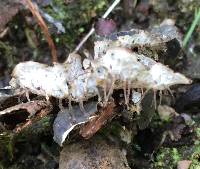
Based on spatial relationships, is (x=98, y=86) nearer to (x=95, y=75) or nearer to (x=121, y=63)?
(x=95, y=75)

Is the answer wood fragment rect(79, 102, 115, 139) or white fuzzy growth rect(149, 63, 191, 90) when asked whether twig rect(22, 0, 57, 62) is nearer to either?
wood fragment rect(79, 102, 115, 139)

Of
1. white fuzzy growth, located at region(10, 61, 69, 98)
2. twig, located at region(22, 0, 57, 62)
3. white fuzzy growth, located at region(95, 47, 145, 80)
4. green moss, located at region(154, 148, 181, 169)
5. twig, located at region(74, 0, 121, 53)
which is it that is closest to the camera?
white fuzzy growth, located at region(95, 47, 145, 80)

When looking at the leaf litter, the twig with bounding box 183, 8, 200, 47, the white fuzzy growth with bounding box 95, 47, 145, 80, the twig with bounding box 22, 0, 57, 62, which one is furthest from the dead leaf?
the twig with bounding box 183, 8, 200, 47

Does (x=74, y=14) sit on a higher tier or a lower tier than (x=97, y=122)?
higher

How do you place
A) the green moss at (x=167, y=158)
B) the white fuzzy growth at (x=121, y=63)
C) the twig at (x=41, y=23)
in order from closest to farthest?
the white fuzzy growth at (x=121, y=63)
the green moss at (x=167, y=158)
the twig at (x=41, y=23)

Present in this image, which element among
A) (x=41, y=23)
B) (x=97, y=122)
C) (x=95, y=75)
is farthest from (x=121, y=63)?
(x=41, y=23)

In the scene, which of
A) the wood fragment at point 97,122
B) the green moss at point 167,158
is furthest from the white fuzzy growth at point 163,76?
the green moss at point 167,158

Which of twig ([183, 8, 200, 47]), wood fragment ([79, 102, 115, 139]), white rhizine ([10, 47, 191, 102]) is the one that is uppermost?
white rhizine ([10, 47, 191, 102])

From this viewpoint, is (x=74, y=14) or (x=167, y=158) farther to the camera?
(x=74, y=14)

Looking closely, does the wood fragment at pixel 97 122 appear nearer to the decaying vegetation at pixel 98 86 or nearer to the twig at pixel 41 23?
the decaying vegetation at pixel 98 86

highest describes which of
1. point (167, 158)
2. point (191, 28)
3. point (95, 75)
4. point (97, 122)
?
point (95, 75)

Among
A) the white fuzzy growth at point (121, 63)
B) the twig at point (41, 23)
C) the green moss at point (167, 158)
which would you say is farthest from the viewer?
the twig at point (41, 23)

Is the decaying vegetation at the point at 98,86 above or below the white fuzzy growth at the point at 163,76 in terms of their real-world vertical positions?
below
